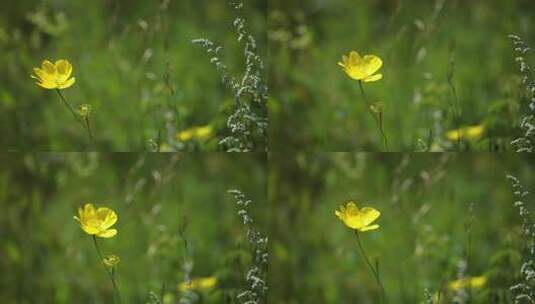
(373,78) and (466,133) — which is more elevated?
(373,78)

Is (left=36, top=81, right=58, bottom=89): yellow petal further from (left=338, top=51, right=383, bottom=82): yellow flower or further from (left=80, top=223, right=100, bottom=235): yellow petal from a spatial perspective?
(left=338, top=51, right=383, bottom=82): yellow flower

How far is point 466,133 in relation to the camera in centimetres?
296

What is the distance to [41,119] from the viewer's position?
2.95m

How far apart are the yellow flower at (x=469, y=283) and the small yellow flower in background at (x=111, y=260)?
0.88 m

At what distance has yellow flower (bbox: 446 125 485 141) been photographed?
2.96m

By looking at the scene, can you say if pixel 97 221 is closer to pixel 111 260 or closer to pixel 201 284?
pixel 111 260

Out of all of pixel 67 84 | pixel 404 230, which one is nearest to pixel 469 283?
pixel 404 230

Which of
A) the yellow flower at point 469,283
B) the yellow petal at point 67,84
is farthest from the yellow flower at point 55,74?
the yellow flower at point 469,283

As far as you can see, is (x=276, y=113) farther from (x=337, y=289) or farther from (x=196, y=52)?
(x=337, y=289)

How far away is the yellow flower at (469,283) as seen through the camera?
2951mm

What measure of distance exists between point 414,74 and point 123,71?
0.77m

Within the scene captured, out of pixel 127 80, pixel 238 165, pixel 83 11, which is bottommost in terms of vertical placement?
pixel 238 165

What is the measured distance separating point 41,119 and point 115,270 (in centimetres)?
44

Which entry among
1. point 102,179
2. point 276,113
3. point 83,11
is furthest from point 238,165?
point 83,11
